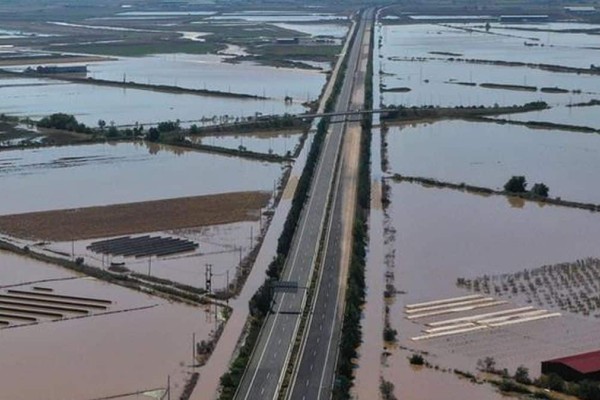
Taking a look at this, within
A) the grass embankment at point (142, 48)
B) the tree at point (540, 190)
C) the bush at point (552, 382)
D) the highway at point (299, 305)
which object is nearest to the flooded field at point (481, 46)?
the grass embankment at point (142, 48)

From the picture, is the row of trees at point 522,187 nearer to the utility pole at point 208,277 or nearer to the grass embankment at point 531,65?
the utility pole at point 208,277

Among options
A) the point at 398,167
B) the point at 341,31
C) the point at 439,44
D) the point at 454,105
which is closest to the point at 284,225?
the point at 398,167

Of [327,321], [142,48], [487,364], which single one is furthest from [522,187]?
[142,48]

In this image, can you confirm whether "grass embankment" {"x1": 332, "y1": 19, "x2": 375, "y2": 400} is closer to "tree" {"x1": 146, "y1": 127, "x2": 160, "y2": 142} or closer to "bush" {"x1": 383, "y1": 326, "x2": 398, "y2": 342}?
"bush" {"x1": 383, "y1": 326, "x2": 398, "y2": 342}

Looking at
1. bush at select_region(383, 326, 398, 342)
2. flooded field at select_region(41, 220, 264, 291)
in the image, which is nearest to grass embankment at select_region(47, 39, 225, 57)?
flooded field at select_region(41, 220, 264, 291)

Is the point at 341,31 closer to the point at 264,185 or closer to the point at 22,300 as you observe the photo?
the point at 264,185

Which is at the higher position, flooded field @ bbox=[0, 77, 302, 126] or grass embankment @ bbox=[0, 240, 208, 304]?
flooded field @ bbox=[0, 77, 302, 126]

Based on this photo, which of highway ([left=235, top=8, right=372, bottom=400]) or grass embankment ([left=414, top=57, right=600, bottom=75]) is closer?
highway ([left=235, top=8, right=372, bottom=400])
